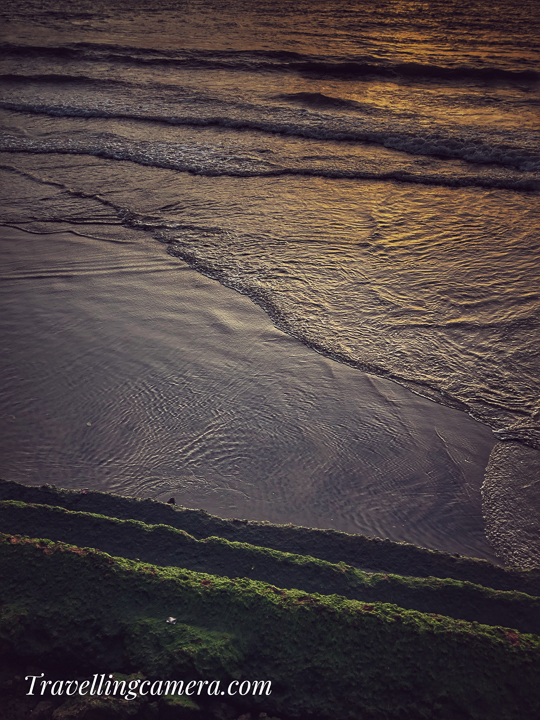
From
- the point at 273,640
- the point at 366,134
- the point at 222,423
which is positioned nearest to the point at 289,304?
the point at 222,423

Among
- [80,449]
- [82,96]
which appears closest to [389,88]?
[82,96]

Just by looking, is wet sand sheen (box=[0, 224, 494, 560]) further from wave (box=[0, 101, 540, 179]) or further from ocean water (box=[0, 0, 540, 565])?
wave (box=[0, 101, 540, 179])

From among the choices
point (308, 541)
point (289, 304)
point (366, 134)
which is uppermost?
point (366, 134)

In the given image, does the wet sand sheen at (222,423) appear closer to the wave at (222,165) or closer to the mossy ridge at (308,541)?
the mossy ridge at (308,541)

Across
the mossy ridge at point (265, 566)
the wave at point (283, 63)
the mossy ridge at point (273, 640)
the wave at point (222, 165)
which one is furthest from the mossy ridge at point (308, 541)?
the wave at point (283, 63)

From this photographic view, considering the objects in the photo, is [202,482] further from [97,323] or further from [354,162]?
[354,162]

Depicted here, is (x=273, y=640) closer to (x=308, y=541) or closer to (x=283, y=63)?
(x=308, y=541)
